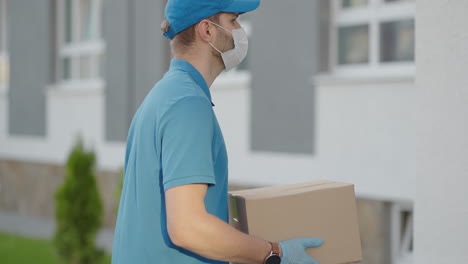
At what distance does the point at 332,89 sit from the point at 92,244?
3181mm

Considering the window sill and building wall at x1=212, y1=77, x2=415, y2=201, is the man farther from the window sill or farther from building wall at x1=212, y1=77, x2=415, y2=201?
the window sill

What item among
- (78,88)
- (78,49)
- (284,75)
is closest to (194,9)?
(284,75)

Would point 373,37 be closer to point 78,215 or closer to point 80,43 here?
point 78,215

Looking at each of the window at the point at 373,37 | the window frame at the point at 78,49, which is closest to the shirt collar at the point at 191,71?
the window at the point at 373,37

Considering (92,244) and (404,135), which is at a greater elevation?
(404,135)

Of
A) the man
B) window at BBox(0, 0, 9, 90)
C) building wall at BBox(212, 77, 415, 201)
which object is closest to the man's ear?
the man

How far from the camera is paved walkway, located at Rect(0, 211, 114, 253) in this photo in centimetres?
1001

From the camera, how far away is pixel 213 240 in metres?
1.78

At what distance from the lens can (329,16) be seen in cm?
771

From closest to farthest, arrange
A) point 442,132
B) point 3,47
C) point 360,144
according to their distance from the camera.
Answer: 1. point 442,132
2. point 360,144
3. point 3,47

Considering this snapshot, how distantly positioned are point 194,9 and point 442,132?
1031 millimetres

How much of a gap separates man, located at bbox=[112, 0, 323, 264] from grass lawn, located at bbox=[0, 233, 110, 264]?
244 inches

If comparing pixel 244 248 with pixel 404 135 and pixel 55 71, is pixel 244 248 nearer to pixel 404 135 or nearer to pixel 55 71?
Result: pixel 404 135

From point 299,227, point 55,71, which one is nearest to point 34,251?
point 55,71
